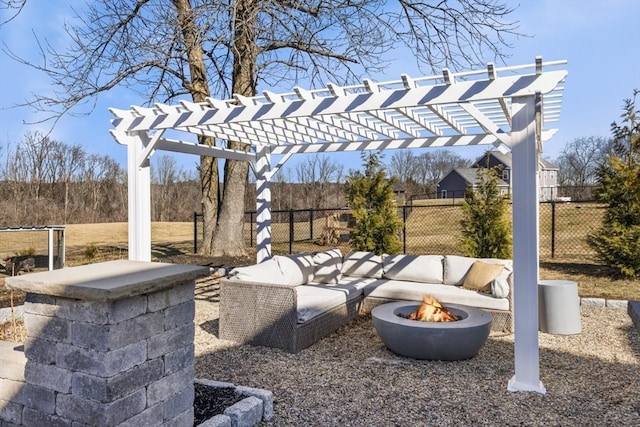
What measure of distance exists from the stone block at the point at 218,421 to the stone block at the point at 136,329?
624mm

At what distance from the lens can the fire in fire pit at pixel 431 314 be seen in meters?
4.20

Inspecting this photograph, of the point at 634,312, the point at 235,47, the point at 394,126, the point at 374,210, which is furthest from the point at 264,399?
the point at 235,47

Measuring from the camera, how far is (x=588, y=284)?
7543 millimetres

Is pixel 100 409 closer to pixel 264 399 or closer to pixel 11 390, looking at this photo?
pixel 11 390

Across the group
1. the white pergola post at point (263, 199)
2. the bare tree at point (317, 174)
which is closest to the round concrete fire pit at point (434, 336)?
the white pergola post at point (263, 199)

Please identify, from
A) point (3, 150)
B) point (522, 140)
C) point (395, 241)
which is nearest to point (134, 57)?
point (395, 241)

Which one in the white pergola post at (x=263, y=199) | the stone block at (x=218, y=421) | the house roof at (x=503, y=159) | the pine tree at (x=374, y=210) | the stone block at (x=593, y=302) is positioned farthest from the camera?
the pine tree at (x=374, y=210)

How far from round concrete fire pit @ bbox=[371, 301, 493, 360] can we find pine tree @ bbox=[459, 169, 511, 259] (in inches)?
A: 134

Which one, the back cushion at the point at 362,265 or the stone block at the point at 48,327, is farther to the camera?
the back cushion at the point at 362,265

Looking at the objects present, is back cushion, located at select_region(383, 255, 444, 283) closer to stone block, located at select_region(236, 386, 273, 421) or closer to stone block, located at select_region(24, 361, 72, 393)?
stone block, located at select_region(236, 386, 273, 421)

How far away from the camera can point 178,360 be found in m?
2.35

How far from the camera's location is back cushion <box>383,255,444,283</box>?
5.84 m

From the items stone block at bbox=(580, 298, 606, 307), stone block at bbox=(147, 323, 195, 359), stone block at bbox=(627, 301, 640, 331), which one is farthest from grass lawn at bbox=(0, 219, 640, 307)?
stone block at bbox=(147, 323, 195, 359)

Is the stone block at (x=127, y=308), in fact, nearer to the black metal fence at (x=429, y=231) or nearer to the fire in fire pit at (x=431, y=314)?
the fire in fire pit at (x=431, y=314)
